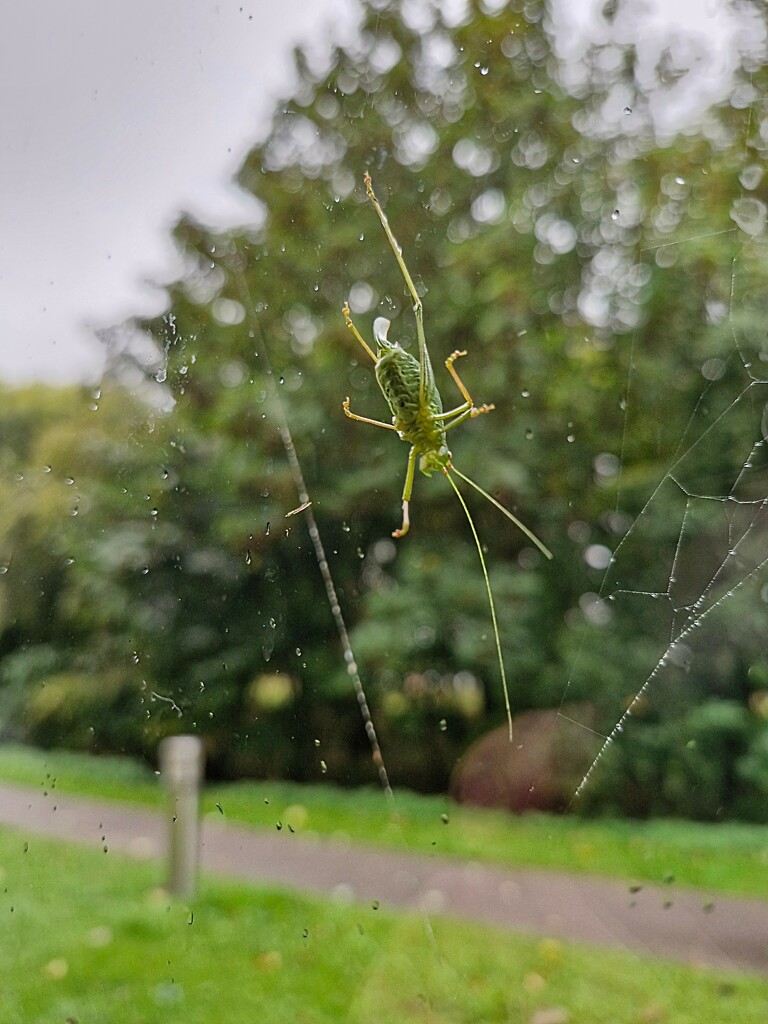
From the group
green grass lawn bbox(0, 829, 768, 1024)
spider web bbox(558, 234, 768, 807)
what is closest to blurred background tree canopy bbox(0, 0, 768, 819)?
spider web bbox(558, 234, 768, 807)

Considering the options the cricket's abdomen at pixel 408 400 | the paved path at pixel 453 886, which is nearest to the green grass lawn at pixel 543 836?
the paved path at pixel 453 886

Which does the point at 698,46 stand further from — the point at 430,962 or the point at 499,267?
the point at 430,962

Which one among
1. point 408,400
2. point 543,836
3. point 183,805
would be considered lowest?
point 543,836

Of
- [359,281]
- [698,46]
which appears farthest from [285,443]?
[698,46]

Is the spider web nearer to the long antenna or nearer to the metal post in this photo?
the long antenna

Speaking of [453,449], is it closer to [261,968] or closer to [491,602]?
[491,602]

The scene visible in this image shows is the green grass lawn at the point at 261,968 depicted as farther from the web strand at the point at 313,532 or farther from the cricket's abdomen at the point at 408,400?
the cricket's abdomen at the point at 408,400

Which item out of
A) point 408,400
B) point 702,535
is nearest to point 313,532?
point 408,400

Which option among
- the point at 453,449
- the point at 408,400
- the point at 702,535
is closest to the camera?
the point at 408,400
